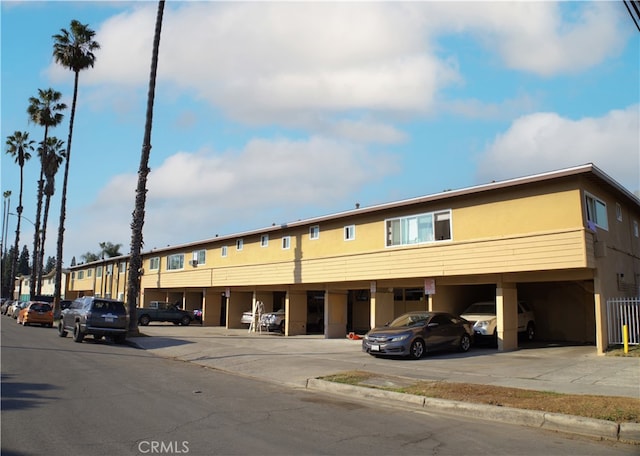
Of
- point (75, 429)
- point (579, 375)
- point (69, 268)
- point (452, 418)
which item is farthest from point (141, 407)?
point (69, 268)

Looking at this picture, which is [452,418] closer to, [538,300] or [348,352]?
[348,352]

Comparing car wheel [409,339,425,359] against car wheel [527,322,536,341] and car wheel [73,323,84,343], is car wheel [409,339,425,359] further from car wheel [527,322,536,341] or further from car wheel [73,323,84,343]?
car wheel [73,323,84,343]

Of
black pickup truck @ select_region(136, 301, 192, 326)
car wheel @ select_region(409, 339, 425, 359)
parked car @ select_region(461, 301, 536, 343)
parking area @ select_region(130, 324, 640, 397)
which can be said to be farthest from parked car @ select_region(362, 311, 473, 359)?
black pickup truck @ select_region(136, 301, 192, 326)

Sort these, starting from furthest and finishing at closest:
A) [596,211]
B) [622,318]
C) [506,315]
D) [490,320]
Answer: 1. [490,320]
2. [506,315]
3. [596,211]
4. [622,318]

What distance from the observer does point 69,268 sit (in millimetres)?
67125

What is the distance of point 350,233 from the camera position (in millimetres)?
24953

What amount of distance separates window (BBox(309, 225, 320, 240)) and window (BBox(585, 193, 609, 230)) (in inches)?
513

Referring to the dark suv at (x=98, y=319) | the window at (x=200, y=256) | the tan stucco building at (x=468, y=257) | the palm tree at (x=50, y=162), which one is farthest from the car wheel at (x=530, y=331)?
the palm tree at (x=50, y=162)

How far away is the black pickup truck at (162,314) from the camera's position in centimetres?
3641

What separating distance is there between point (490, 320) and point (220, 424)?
14.6 metres

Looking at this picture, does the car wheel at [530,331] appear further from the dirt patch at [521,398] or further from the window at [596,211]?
the dirt patch at [521,398]

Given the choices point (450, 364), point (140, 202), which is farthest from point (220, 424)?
point (140, 202)

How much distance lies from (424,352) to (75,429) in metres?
11.9

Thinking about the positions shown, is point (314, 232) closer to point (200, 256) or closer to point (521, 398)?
point (200, 256)
